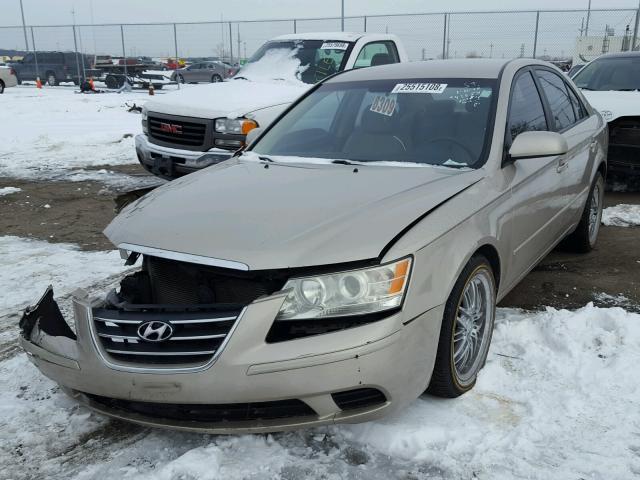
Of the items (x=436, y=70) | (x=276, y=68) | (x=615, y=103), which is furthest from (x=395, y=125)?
(x=276, y=68)

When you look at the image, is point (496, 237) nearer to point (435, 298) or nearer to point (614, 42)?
point (435, 298)

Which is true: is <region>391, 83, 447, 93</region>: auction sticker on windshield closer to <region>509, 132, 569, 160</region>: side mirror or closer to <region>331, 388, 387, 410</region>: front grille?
<region>509, 132, 569, 160</region>: side mirror

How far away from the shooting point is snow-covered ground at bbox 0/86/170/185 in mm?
9133

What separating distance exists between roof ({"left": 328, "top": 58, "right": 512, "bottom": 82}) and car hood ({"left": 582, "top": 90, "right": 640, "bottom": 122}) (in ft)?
10.4

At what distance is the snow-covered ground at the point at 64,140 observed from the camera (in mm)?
9133

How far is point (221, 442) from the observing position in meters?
2.50

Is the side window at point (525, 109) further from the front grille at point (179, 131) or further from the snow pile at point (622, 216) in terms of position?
the front grille at point (179, 131)

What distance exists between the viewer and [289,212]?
2.62m

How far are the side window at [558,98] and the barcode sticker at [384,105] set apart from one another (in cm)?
120

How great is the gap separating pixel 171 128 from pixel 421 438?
5.02 meters

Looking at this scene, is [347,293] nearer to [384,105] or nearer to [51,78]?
[384,105]

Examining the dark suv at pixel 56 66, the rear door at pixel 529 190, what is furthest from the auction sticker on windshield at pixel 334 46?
the dark suv at pixel 56 66

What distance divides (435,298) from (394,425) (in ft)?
2.00

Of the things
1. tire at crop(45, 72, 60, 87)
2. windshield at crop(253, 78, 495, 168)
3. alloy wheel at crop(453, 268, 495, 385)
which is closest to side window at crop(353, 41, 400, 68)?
windshield at crop(253, 78, 495, 168)
